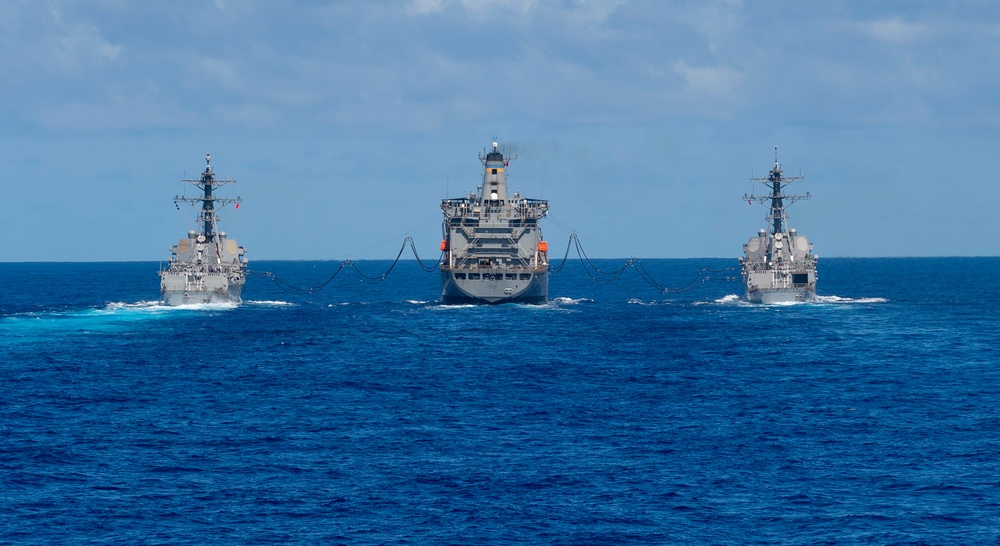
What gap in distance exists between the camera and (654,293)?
187 m

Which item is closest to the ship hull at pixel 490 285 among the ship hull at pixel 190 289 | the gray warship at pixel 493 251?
the gray warship at pixel 493 251

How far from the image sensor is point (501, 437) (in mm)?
53188

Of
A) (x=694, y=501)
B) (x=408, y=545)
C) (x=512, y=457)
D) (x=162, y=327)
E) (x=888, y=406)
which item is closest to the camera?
(x=408, y=545)

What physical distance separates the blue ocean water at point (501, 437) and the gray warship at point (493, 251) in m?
25.6

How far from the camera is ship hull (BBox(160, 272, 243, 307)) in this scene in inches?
5037

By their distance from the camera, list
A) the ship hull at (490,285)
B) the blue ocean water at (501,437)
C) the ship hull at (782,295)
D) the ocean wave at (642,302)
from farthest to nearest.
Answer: the ocean wave at (642,302), the ship hull at (782,295), the ship hull at (490,285), the blue ocean water at (501,437)

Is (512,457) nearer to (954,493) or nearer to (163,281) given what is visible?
(954,493)

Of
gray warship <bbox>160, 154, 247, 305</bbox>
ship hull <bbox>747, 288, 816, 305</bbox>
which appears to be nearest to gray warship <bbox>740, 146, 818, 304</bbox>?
ship hull <bbox>747, 288, 816, 305</bbox>

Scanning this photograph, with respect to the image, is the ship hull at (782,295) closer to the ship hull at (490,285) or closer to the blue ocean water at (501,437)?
the ship hull at (490,285)

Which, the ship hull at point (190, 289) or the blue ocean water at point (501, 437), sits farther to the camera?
the ship hull at point (190, 289)

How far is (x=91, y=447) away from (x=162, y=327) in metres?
57.0

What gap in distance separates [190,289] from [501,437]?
82.7 m

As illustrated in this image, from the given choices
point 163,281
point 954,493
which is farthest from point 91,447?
point 163,281

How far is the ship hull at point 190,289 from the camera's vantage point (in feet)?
420
